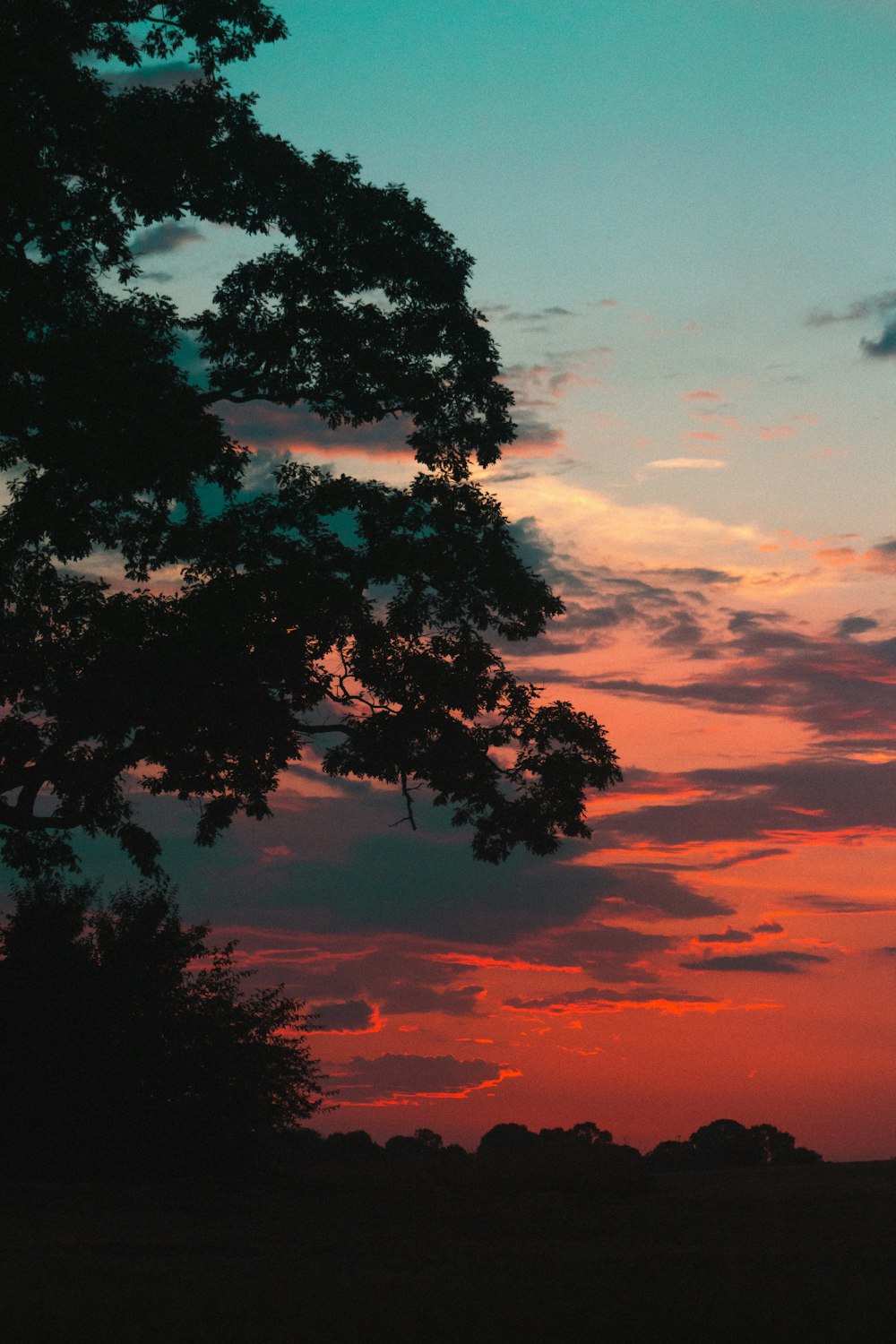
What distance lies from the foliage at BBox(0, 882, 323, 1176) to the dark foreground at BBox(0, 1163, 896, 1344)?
3.37ft

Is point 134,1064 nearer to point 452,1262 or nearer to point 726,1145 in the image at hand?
point 452,1262

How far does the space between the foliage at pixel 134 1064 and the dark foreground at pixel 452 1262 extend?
1028 millimetres

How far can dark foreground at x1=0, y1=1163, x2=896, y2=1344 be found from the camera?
9922mm

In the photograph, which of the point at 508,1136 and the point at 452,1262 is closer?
the point at 452,1262

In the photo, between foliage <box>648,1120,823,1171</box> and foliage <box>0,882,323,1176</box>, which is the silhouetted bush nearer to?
foliage <box>0,882,323,1176</box>

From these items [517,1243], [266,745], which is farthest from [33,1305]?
[266,745]

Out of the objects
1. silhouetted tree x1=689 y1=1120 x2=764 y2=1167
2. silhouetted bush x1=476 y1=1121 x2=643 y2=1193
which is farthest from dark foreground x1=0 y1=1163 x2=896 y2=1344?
silhouetted tree x1=689 y1=1120 x2=764 y2=1167

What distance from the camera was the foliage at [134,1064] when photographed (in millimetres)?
21172

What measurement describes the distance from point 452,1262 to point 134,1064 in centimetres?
993

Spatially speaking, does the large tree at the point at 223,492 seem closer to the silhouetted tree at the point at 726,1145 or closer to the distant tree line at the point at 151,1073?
the distant tree line at the point at 151,1073

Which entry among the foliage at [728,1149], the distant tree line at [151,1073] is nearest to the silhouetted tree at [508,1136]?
the foliage at [728,1149]

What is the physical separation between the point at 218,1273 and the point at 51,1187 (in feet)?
26.0

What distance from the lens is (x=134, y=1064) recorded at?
2167 centimetres

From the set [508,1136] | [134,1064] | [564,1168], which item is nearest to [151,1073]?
[134,1064]
